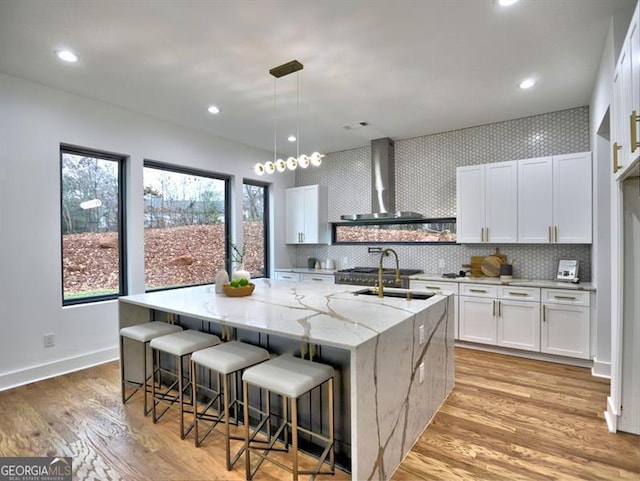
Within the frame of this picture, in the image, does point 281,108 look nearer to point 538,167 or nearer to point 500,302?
point 538,167

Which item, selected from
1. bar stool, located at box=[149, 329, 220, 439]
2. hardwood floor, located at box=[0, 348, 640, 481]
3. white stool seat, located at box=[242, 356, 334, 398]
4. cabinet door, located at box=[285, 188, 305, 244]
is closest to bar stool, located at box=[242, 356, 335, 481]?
white stool seat, located at box=[242, 356, 334, 398]

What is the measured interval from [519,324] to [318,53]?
11.4 feet

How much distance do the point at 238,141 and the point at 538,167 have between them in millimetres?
4061

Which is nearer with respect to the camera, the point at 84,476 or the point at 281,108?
the point at 84,476

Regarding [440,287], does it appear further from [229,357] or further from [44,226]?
[44,226]

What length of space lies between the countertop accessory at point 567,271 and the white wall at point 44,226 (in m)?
4.91

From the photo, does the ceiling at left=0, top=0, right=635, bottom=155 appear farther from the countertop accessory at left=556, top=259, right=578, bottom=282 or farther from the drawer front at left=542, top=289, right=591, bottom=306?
the drawer front at left=542, top=289, right=591, bottom=306

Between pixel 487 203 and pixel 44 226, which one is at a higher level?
pixel 487 203

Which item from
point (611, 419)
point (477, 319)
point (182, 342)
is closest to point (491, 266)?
point (477, 319)

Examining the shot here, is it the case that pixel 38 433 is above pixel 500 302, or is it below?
below

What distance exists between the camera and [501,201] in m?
4.14

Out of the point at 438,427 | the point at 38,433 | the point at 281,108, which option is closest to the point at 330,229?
the point at 281,108

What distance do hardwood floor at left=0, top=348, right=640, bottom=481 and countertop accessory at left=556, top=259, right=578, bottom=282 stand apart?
3.66 ft

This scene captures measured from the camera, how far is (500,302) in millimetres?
3891
